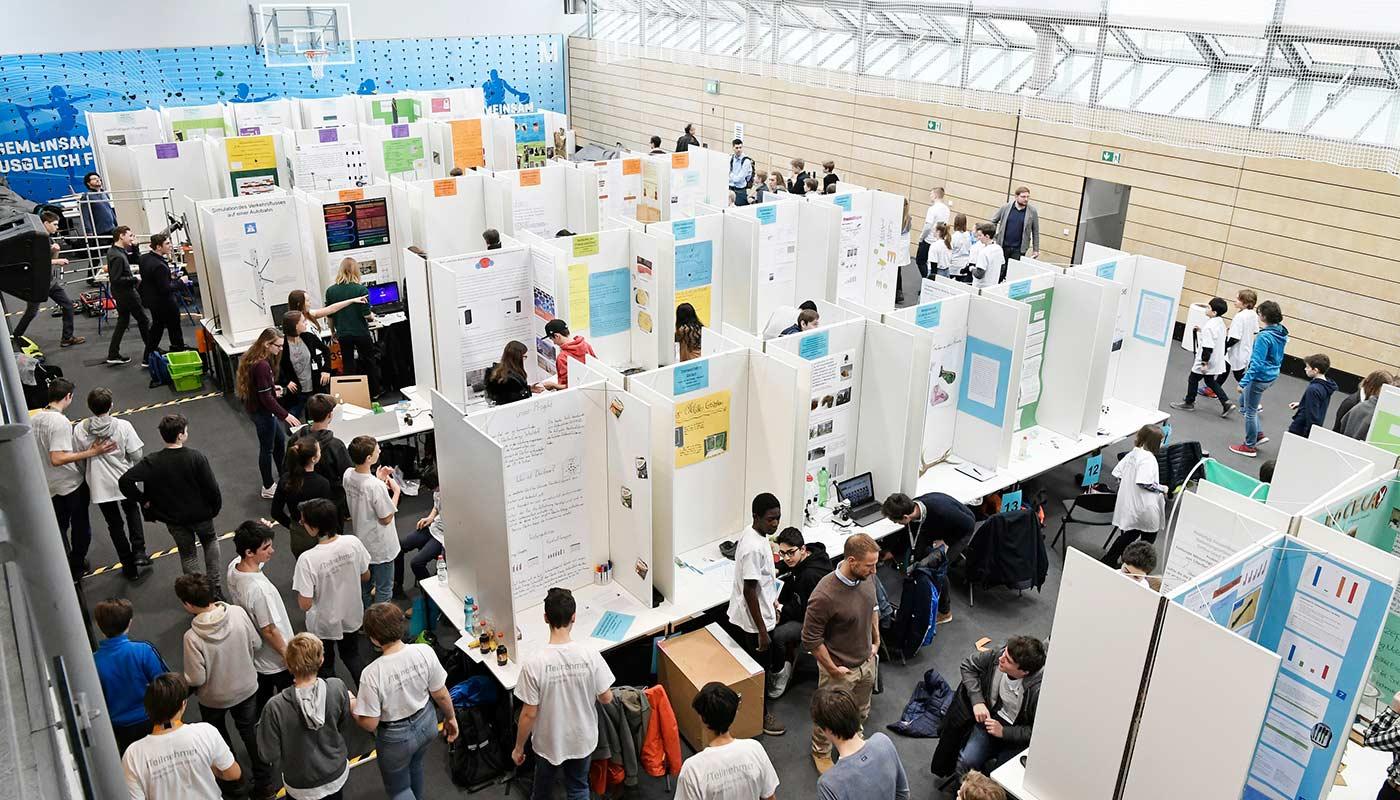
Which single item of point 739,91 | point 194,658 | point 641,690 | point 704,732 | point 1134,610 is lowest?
point 704,732

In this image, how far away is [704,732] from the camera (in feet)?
16.5

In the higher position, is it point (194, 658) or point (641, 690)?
point (194, 658)

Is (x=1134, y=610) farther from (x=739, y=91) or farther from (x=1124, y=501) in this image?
(x=739, y=91)

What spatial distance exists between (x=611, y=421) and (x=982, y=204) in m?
9.15

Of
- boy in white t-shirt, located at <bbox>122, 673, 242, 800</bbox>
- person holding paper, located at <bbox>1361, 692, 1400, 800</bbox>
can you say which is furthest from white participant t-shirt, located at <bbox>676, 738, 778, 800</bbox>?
person holding paper, located at <bbox>1361, 692, 1400, 800</bbox>

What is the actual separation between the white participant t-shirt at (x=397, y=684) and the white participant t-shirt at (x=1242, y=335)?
25.3ft

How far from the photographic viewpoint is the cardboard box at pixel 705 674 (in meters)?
5.03

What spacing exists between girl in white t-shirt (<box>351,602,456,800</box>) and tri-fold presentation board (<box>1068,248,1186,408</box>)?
18.0ft

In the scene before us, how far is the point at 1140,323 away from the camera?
7.88 metres

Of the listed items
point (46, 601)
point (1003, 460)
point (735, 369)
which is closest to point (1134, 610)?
point (735, 369)

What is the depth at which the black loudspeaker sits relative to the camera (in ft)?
9.66

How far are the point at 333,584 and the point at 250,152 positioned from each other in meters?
9.71

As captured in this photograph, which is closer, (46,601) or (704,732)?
(46,601)

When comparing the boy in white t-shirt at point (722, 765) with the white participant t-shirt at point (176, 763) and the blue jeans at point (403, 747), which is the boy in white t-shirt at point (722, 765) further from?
the white participant t-shirt at point (176, 763)
